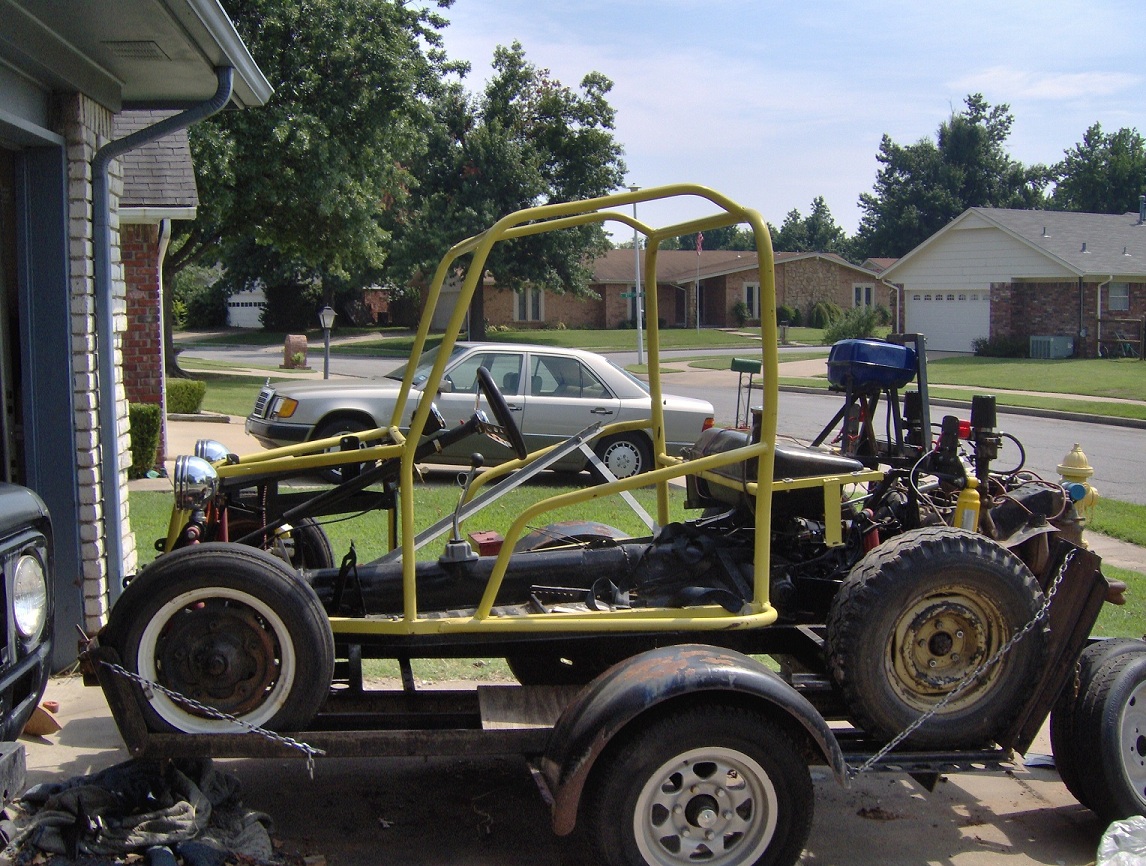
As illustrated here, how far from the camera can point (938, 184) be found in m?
74.5

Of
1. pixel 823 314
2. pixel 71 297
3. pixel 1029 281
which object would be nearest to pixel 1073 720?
pixel 71 297

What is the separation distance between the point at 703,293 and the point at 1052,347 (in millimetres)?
21278

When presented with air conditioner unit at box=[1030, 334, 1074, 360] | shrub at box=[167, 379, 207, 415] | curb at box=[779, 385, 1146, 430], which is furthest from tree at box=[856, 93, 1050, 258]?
shrub at box=[167, 379, 207, 415]


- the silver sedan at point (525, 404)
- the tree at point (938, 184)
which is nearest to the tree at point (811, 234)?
the tree at point (938, 184)

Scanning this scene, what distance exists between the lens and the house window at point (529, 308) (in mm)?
54875

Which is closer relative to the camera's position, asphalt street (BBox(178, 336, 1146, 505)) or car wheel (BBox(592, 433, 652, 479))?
car wheel (BBox(592, 433, 652, 479))

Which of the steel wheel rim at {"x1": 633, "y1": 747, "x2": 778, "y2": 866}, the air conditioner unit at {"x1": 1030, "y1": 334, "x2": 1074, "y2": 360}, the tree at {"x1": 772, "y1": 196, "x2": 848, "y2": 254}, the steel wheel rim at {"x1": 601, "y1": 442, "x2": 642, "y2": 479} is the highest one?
the tree at {"x1": 772, "y1": 196, "x2": 848, "y2": 254}

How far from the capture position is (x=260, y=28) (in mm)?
22984

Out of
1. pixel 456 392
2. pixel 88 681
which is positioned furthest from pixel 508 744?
pixel 456 392

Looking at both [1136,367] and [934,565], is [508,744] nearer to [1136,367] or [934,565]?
[934,565]

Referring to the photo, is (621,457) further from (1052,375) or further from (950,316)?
(950,316)

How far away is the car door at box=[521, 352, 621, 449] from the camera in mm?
12594

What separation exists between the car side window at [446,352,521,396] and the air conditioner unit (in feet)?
94.5

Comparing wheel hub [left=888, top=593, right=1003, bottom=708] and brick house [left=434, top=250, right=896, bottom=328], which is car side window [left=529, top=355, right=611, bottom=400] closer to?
wheel hub [left=888, top=593, right=1003, bottom=708]
